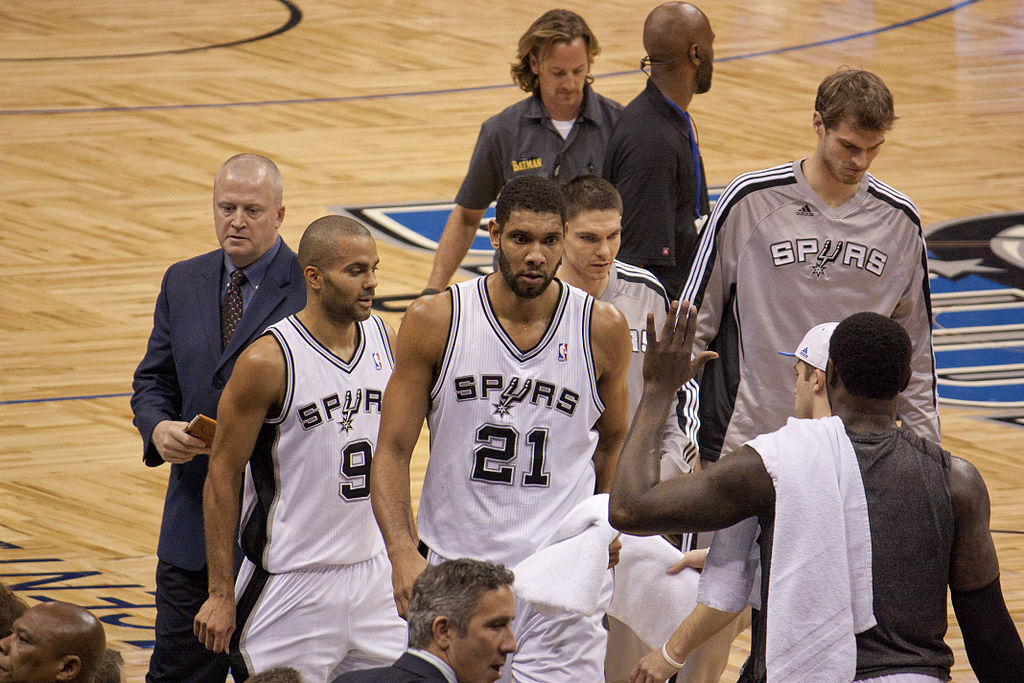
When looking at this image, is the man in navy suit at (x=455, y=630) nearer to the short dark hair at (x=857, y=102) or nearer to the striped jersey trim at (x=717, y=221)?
the striped jersey trim at (x=717, y=221)

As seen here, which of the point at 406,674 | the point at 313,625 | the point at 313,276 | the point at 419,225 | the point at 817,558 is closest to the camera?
the point at 817,558

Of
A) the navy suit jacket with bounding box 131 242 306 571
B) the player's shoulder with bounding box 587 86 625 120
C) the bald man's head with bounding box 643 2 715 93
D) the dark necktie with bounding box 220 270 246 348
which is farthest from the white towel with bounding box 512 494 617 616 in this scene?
the player's shoulder with bounding box 587 86 625 120

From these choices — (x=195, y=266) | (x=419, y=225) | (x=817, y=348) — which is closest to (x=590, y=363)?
(x=817, y=348)

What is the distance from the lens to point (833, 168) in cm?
514

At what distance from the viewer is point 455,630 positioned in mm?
3811

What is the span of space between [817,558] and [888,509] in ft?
0.64

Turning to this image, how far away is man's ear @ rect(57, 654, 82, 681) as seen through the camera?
3951mm

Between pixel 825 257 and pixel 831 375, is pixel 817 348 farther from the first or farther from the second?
pixel 825 257

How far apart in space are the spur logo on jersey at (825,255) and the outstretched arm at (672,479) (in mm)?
1643

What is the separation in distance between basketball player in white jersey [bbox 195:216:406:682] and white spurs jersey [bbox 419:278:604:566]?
1.27 feet

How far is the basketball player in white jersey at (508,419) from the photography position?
14.6ft

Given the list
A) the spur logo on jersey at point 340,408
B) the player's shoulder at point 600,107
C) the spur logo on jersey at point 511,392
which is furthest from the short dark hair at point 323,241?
the player's shoulder at point 600,107

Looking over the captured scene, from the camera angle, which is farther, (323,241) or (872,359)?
(323,241)

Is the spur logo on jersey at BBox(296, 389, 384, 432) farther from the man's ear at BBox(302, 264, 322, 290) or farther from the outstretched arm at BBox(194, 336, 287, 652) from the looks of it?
the man's ear at BBox(302, 264, 322, 290)
